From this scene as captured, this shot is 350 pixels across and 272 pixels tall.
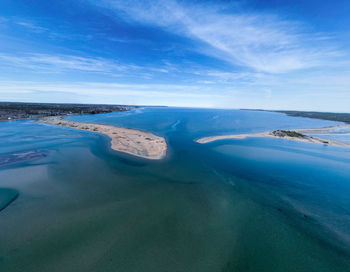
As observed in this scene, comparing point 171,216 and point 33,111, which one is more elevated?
point 33,111

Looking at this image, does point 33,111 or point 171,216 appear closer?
point 171,216

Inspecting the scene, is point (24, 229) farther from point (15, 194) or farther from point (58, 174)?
point (58, 174)

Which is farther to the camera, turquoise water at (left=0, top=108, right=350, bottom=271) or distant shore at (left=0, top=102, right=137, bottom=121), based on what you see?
distant shore at (left=0, top=102, right=137, bottom=121)

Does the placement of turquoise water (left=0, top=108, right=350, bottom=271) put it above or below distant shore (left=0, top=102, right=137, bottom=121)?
below

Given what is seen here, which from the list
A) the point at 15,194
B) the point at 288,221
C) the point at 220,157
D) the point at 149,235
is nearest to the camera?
the point at 149,235

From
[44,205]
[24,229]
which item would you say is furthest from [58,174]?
[24,229]

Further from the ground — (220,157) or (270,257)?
(220,157)

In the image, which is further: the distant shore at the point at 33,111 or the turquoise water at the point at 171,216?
the distant shore at the point at 33,111

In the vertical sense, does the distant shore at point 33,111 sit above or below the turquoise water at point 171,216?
above
